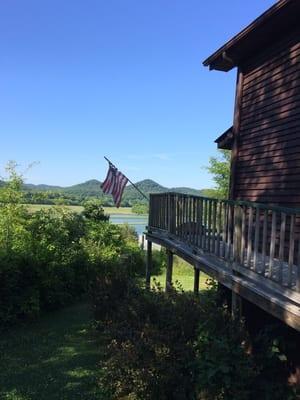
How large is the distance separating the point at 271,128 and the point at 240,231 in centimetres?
277

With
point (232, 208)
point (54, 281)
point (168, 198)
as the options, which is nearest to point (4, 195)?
point (54, 281)

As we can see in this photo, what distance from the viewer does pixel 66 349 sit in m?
9.08

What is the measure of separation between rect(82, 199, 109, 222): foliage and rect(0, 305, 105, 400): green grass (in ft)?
34.2

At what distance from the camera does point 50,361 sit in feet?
27.2

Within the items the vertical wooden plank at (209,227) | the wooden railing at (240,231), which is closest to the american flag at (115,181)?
the wooden railing at (240,231)

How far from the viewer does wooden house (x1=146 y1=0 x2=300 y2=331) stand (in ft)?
20.3

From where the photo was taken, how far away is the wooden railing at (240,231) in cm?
516

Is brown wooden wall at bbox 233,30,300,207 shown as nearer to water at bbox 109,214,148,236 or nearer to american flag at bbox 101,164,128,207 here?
american flag at bbox 101,164,128,207

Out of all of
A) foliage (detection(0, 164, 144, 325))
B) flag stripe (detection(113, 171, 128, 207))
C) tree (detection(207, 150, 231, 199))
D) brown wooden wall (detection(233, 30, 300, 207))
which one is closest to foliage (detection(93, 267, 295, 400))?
brown wooden wall (detection(233, 30, 300, 207))


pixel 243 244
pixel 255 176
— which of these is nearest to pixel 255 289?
pixel 243 244

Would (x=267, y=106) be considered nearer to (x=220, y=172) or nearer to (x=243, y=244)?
(x=243, y=244)

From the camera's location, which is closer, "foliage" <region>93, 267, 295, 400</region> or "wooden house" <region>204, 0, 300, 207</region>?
"foliage" <region>93, 267, 295, 400</region>

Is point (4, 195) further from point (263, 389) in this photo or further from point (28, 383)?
point (263, 389)

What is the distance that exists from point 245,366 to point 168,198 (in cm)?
563
